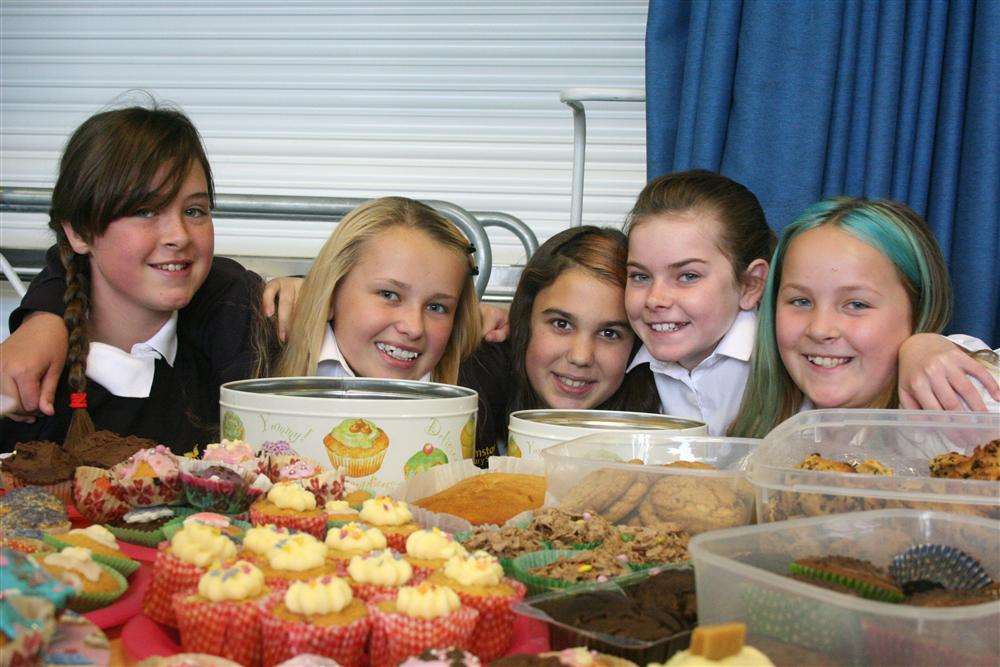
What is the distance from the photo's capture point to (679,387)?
6.65 feet

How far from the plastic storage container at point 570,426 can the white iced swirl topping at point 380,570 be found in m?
0.46

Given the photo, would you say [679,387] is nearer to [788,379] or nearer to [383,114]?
[788,379]

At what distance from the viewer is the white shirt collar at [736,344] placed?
6.57 ft

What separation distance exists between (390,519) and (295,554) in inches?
6.6

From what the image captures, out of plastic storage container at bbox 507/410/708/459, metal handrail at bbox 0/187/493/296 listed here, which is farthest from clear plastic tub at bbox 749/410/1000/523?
metal handrail at bbox 0/187/493/296

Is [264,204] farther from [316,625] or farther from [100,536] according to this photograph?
[316,625]

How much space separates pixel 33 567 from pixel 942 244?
2169 mm

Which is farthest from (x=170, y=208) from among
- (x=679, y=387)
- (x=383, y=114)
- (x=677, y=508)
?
(x=383, y=114)

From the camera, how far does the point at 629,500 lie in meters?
0.98

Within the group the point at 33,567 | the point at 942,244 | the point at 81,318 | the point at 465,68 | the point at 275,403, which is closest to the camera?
the point at 33,567

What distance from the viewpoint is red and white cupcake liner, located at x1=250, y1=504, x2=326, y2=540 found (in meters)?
0.93

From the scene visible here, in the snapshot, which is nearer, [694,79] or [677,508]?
[677,508]

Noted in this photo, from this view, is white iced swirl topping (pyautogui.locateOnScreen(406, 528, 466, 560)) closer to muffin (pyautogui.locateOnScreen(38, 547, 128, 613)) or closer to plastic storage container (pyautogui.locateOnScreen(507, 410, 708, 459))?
muffin (pyautogui.locateOnScreen(38, 547, 128, 613))

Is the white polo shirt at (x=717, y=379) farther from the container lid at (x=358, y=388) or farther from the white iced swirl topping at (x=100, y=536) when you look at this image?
the white iced swirl topping at (x=100, y=536)
